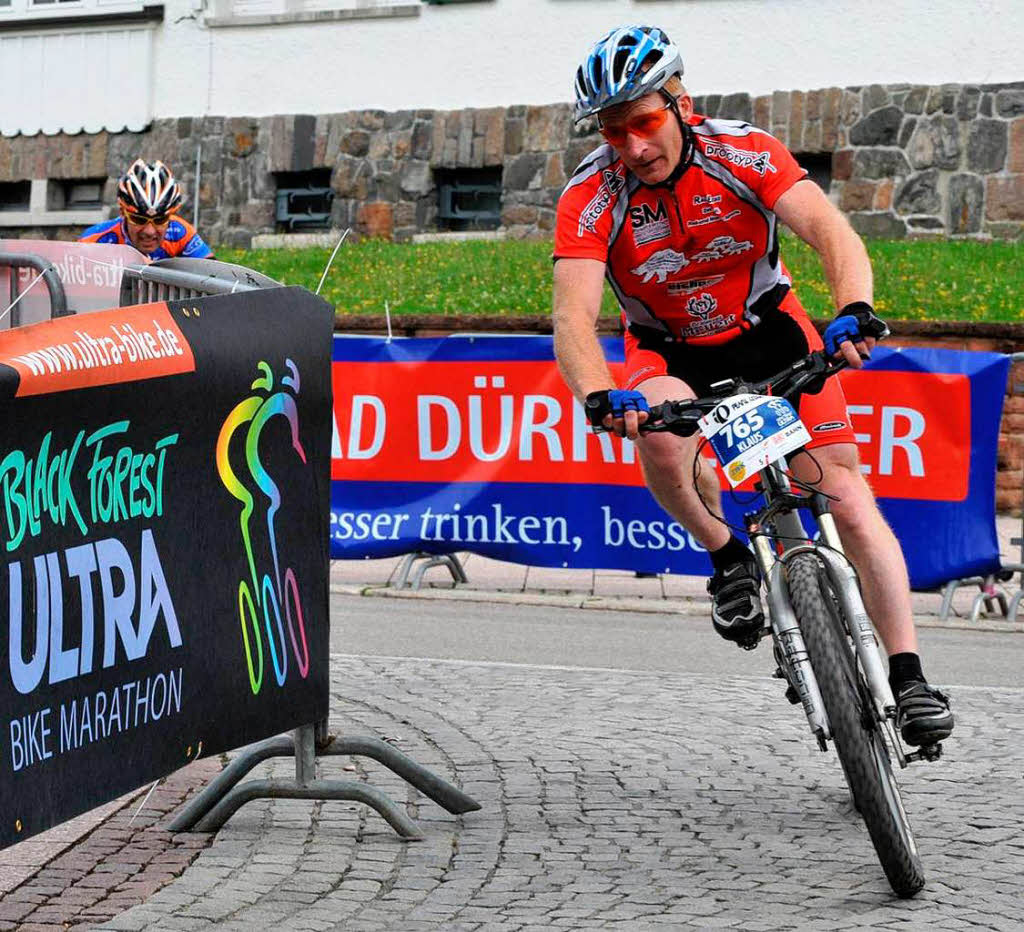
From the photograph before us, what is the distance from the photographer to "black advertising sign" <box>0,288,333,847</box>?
14.1 feet

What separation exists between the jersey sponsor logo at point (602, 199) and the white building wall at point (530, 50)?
16.1m

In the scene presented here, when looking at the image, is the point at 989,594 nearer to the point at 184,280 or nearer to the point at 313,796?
the point at 313,796

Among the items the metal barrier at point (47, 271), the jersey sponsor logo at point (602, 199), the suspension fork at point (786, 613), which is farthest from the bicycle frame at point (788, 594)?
the metal barrier at point (47, 271)

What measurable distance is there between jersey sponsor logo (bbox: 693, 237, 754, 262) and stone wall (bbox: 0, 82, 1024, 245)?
48.1 ft

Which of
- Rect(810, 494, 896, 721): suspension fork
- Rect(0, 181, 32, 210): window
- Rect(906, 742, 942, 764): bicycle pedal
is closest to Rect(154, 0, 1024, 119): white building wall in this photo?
Rect(0, 181, 32, 210): window

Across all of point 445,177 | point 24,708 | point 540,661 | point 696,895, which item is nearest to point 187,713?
point 24,708

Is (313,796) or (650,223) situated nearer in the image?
(313,796)

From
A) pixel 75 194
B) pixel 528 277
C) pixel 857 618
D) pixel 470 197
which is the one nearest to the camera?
pixel 857 618

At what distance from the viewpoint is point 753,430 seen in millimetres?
5098

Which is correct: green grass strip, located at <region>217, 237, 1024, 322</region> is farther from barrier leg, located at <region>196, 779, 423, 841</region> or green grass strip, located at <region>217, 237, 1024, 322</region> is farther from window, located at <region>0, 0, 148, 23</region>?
barrier leg, located at <region>196, 779, 423, 841</region>

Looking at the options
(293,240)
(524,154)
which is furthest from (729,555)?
(293,240)

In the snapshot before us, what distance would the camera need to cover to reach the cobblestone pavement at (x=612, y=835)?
15.6ft

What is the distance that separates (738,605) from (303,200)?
19.1 meters

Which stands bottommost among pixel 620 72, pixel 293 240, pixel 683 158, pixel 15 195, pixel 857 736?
pixel 857 736
